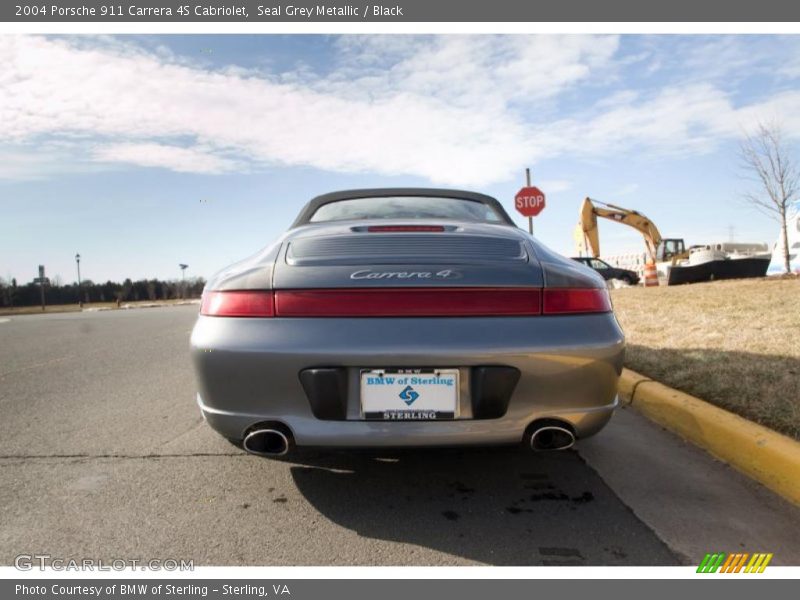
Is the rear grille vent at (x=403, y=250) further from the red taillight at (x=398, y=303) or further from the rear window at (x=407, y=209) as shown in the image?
the rear window at (x=407, y=209)

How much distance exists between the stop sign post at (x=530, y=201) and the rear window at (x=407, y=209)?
815cm

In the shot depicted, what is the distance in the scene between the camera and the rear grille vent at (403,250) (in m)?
2.18

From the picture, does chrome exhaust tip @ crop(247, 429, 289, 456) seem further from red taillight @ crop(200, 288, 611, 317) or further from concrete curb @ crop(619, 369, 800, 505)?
concrete curb @ crop(619, 369, 800, 505)

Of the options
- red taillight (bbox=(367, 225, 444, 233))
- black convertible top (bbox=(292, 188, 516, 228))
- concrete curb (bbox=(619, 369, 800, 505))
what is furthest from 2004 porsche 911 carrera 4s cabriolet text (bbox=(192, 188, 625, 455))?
black convertible top (bbox=(292, 188, 516, 228))

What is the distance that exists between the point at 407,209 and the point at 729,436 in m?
2.17

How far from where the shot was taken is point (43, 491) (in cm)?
253

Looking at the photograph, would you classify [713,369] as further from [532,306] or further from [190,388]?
[190,388]

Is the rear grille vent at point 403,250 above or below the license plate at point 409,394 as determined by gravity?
above

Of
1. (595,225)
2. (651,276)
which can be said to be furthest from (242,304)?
(595,225)

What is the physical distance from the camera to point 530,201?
37.1 ft

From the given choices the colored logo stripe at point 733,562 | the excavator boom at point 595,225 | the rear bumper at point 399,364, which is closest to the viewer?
the colored logo stripe at point 733,562

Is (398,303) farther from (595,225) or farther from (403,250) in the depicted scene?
(595,225)

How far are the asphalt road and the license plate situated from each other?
0.63 feet

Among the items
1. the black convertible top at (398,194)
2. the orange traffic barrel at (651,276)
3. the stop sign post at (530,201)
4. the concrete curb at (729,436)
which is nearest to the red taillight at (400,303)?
the concrete curb at (729,436)
